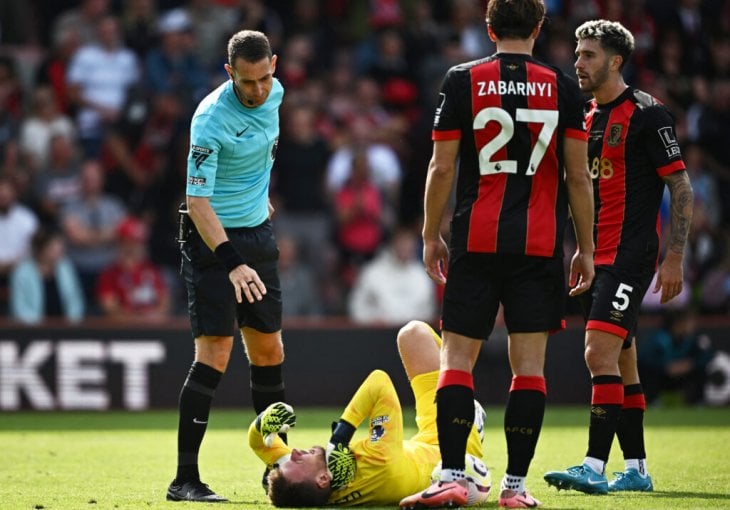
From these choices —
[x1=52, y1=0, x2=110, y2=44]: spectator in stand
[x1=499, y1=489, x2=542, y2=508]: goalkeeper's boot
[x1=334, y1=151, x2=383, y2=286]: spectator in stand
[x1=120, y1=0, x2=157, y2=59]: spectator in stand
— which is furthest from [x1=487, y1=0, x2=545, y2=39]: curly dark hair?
[x1=52, y1=0, x2=110, y2=44]: spectator in stand

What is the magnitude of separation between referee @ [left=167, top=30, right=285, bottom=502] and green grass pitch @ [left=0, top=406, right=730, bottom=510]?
64cm

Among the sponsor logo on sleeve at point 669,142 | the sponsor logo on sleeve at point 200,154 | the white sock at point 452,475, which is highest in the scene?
the sponsor logo on sleeve at point 669,142

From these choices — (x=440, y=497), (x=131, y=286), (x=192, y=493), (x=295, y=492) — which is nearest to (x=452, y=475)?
(x=440, y=497)

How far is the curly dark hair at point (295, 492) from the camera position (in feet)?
19.8

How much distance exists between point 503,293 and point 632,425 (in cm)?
173

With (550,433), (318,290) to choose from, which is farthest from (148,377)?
(550,433)

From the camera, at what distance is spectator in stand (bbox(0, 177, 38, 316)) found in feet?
47.2

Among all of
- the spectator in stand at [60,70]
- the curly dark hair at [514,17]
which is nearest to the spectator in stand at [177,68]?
the spectator in stand at [60,70]

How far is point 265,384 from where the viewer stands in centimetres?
734

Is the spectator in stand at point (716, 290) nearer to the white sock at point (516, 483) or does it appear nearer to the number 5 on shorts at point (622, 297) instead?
the number 5 on shorts at point (622, 297)

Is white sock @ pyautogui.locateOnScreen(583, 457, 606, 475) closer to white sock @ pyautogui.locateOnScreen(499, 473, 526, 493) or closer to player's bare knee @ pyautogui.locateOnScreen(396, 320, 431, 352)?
white sock @ pyautogui.locateOnScreen(499, 473, 526, 493)

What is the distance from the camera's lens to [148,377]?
42.6 feet

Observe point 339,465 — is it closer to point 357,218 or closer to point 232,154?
point 232,154

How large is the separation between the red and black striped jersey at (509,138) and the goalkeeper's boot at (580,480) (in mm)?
1434
